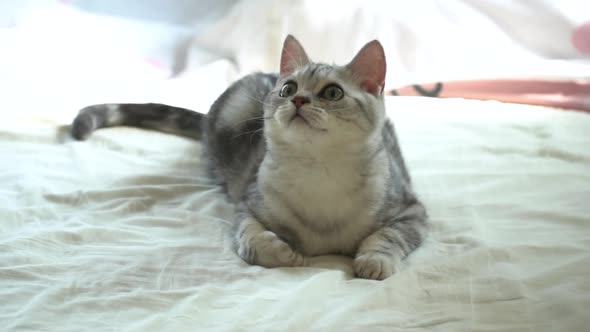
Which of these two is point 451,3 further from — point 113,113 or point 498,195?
point 113,113

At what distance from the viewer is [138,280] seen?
1134mm

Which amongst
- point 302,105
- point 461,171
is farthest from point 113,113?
point 461,171

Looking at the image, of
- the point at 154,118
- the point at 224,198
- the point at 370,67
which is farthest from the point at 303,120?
the point at 154,118

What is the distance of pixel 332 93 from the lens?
1305 mm

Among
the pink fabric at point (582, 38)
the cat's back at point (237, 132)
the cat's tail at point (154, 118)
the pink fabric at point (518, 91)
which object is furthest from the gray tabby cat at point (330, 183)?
the pink fabric at point (582, 38)

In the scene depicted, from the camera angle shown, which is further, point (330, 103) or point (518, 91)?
point (518, 91)

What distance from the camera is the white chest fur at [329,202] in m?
1.30

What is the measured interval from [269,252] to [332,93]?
376 millimetres

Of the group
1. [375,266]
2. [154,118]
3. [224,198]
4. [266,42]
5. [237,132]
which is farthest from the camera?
[266,42]

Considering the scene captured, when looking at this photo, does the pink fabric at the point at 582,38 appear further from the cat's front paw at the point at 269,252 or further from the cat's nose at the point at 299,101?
the cat's front paw at the point at 269,252

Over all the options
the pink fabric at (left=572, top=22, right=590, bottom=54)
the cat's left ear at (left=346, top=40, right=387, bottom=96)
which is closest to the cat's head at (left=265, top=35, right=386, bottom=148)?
the cat's left ear at (left=346, top=40, right=387, bottom=96)

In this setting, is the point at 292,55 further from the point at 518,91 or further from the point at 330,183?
the point at 518,91

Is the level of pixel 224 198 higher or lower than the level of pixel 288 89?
lower

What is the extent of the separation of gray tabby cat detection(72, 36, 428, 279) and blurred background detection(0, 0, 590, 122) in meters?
1.10
